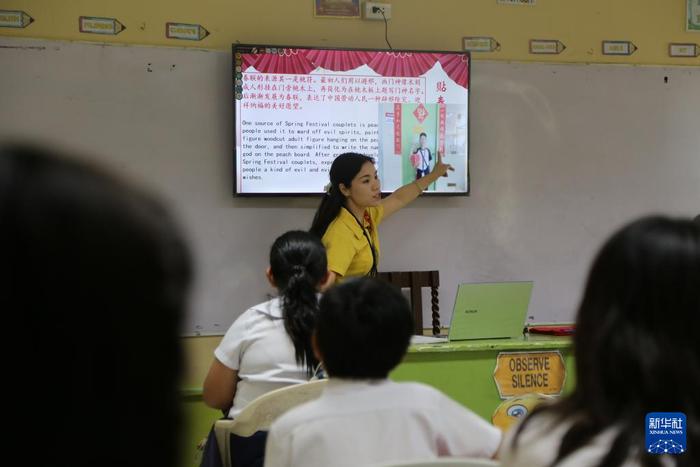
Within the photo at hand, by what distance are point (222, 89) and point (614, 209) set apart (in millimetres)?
2288

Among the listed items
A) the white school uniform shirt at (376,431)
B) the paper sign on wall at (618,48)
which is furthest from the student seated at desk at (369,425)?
the paper sign on wall at (618,48)

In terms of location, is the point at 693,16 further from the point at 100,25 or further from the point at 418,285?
the point at 100,25

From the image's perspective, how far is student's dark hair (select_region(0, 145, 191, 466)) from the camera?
1.46 feet

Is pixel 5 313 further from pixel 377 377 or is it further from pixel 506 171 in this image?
pixel 506 171

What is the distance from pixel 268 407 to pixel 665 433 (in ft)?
3.31

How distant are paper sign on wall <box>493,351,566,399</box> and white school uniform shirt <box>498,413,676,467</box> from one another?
1.68m

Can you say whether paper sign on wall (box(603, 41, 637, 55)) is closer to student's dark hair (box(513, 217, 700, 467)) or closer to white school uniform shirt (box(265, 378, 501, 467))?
white school uniform shirt (box(265, 378, 501, 467))

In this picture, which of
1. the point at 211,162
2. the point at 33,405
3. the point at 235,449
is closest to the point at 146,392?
the point at 33,405

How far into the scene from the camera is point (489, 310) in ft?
9.75

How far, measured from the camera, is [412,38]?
4328 millimetres

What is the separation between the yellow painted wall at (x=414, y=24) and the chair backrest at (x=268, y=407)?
260 cm

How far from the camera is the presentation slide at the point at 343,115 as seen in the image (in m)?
4.09

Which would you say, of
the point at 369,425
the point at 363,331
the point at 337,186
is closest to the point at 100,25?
the point at 337,186

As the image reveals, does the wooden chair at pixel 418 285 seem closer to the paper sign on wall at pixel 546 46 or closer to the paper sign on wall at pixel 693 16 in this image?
Result: the paper sign on wall at pixel 546 46
